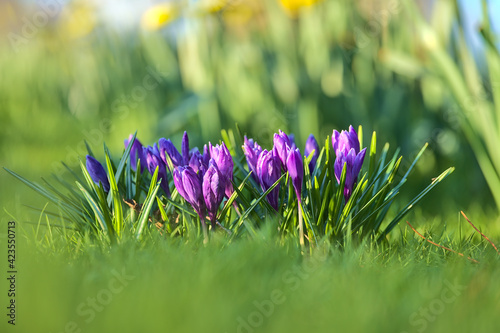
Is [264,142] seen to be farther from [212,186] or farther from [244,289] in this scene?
[244,289]

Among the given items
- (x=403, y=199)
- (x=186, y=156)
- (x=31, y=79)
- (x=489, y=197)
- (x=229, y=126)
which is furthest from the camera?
(x=31, y=79)

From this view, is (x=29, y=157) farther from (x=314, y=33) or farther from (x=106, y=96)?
(x=314, y=33)

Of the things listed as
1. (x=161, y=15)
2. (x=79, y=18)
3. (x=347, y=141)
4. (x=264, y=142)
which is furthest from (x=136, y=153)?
(x=79, y=18)

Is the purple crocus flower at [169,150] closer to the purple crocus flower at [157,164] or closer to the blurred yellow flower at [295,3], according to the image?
the purple crocus flower at [157,164]

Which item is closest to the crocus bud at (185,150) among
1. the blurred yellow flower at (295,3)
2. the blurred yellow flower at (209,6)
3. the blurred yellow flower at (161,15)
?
the blurred yellow flower at (295,3)

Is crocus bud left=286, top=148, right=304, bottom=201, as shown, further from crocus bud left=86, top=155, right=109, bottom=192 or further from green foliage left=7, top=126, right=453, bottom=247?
crocus bud left=86, top=155, right=109, bottom=192

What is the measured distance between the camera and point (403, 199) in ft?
6.80

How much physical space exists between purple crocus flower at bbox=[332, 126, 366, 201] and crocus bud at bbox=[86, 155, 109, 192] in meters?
0.51

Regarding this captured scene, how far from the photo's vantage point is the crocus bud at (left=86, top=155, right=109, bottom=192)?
1133mm

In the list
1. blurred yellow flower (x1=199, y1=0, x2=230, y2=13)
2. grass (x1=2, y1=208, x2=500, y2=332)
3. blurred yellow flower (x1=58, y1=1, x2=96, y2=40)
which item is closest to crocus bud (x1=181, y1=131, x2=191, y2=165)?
grass (x1=2, y1=208, x2=500, y2=332)

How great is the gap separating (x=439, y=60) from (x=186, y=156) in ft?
3.35

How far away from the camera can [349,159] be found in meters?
1.11

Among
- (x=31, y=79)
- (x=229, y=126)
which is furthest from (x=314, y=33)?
(x=31, y=79)

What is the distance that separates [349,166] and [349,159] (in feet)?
0.05
